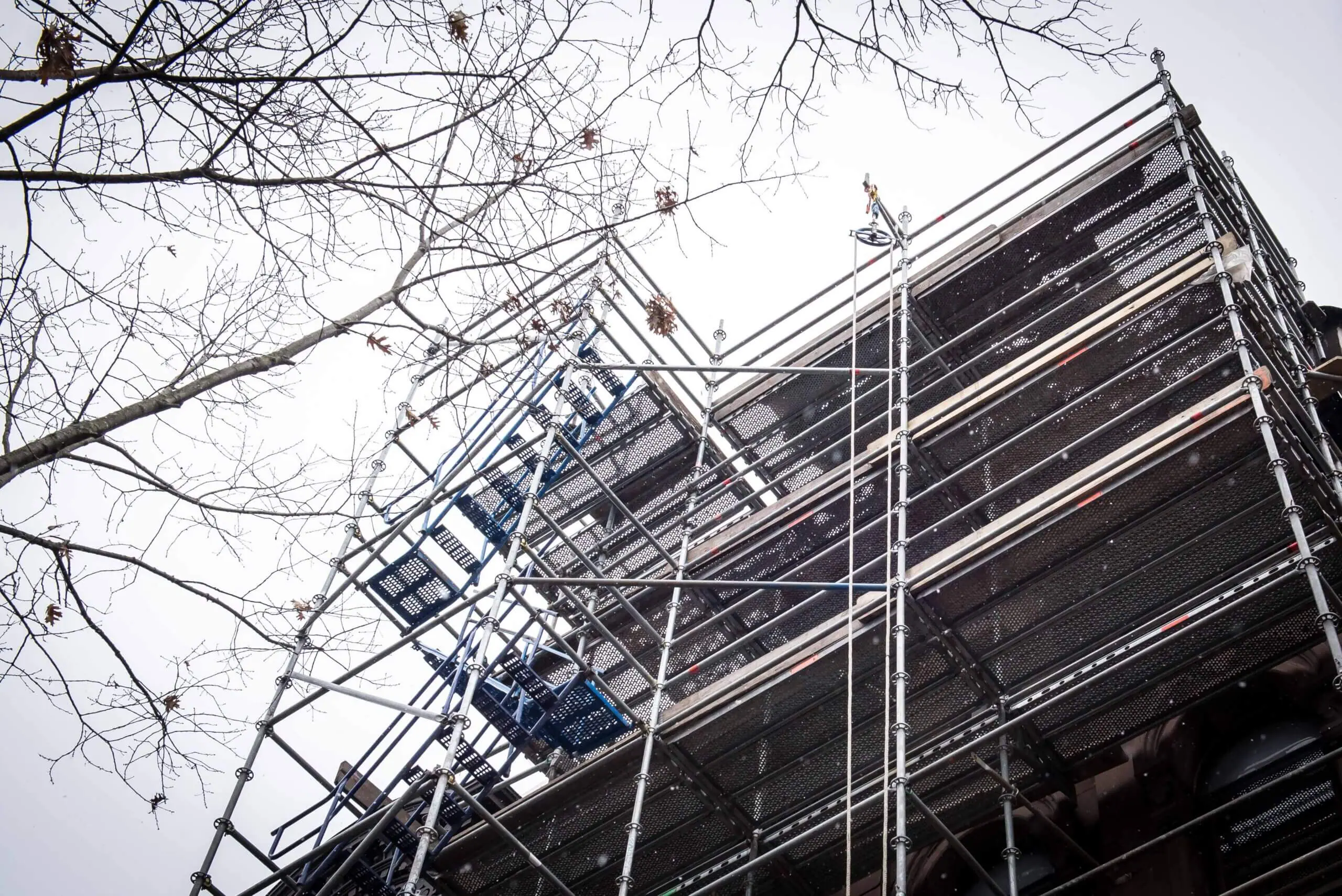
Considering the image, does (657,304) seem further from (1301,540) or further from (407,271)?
(1301,540)

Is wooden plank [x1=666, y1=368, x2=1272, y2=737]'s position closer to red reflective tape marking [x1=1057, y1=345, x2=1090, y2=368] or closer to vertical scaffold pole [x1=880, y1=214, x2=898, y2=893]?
vertical scaffold pole [x1=880, y1=214, x2=898, y2=893]

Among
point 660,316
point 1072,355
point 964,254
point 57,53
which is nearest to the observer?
point 57,53

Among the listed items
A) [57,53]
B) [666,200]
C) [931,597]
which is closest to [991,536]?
[931,597]

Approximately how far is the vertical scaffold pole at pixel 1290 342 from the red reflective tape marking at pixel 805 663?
3.55m

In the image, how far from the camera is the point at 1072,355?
983 cm

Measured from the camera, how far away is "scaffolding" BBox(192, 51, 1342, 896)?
26.7 feet

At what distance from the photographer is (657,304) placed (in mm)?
7781

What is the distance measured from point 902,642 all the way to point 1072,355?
3.03 metres

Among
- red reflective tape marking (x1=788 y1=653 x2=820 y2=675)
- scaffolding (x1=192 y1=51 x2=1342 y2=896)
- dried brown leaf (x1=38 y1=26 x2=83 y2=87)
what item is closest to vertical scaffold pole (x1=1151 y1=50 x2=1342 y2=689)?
scaffolding (x1=192 y1=51 x2=1342 y2=896)

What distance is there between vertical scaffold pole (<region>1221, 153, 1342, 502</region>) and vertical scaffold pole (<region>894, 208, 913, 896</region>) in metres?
2.82

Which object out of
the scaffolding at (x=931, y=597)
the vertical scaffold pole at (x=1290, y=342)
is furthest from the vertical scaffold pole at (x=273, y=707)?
the vertical scaffold pole at (x=1290, y=342)

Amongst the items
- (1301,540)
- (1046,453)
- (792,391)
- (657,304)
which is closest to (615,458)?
(792,391)

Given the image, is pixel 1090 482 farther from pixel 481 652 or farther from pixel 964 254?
pixel 964 254

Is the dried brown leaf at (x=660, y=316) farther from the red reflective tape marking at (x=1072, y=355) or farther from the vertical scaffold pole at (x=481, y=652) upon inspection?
the red reflective tape marking at (x=1072, y=355)
